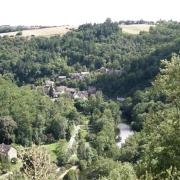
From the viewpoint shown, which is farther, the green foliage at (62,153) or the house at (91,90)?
the house at (91,90)

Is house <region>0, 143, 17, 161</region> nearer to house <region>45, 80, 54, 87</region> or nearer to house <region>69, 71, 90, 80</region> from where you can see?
house <region>45, 80, 54, 87</region>

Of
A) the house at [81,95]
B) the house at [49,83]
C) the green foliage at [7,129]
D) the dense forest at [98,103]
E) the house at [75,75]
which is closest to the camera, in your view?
the dense forest at [98,103]

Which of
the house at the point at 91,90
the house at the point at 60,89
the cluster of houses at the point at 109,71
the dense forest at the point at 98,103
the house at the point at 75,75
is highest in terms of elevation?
the dense forest at the point at 98,103

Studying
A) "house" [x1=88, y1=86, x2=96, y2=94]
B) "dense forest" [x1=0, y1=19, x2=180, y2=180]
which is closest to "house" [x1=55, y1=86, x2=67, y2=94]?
"dense forest" [x1=0, y1=19, x2=180, y2=180]

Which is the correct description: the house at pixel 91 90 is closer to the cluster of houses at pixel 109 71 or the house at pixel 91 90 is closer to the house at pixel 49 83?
the cluster of houses at pixel 109 71

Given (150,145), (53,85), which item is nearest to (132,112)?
(53,85)

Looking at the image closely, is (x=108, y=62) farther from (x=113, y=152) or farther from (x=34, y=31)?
(x=113, y=152)

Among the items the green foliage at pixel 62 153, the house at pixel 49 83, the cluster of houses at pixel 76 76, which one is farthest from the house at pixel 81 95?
the green foliage at pixel 62 153
